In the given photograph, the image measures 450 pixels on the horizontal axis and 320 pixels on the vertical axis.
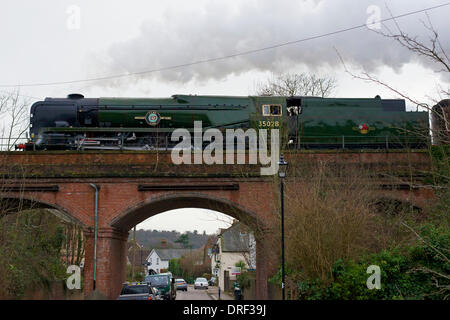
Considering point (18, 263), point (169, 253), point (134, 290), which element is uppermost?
point (169, 253)

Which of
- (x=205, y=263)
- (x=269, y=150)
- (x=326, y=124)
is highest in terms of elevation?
(x=326, y=124)

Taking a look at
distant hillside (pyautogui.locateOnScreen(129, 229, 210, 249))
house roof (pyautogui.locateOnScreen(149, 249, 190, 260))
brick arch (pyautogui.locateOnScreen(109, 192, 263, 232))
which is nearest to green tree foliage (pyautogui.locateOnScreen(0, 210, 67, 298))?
brick arch (pyautogui.locateOnScreen(109, 192, 263, 232))

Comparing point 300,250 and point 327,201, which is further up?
point 327,201

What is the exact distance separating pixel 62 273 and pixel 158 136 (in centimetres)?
1096

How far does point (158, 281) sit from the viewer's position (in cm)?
3164

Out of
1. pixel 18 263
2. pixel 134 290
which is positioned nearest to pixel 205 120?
pixel 134 290

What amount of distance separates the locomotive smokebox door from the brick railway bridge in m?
2.20

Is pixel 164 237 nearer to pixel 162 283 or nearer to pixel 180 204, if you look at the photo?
pixel 162 283

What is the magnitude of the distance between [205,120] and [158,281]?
38.5 feet

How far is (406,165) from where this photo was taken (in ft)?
79.5

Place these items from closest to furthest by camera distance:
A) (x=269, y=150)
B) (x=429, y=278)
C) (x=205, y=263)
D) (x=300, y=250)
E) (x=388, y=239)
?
(x=429, y=278) → (x=300, y=250) → (x=388, y=239) → (x=269, y=150) → (x=205, y=263)

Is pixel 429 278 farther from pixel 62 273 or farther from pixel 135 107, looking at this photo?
pixel 62 273

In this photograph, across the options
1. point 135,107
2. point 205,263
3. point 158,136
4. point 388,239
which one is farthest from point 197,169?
point 205,263

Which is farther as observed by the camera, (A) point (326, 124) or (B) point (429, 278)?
(A) point (326, 124)
